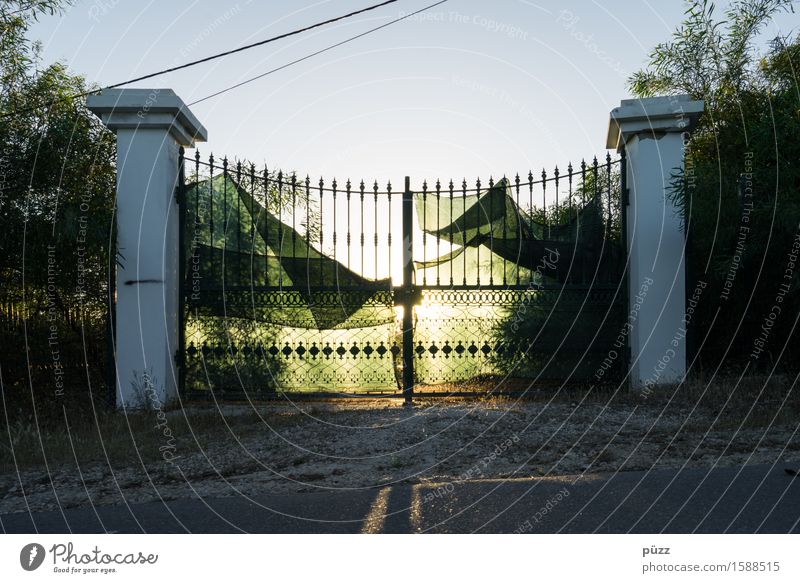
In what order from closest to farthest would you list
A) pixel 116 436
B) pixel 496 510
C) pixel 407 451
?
1. pixel 496 510
2. pixel 407 451
3. pixel 116 436

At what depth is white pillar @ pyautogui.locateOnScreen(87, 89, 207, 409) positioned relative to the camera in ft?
25.7

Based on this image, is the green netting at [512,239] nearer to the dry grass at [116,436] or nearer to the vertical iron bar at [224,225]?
the vertical iron bar at [224,225]

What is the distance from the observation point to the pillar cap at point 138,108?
7828mm

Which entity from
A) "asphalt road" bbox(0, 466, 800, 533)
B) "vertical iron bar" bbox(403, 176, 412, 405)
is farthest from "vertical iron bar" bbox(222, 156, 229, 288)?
"asphalt road" bbox(0, 466, 800, 533)

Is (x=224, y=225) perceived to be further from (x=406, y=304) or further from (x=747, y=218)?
(x=747, y=218)

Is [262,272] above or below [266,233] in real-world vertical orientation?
below

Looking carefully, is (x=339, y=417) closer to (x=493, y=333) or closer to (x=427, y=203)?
(x=493, y=333)

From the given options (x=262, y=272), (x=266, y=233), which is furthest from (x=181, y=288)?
(x=266, y=233)

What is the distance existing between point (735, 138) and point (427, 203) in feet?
14.1

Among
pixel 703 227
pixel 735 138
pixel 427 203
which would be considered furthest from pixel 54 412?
pixel 735 138

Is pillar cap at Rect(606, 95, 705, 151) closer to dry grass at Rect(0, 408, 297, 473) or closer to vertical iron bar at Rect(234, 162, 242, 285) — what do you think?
vertical iron bar at Rect(234, 162, 242, 285)

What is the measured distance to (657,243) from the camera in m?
8.03

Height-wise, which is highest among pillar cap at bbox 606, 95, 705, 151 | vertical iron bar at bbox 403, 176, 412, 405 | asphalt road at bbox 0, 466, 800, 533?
pillar cap at bbox 606, 95, 705, 151

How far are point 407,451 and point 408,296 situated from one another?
2557mm
